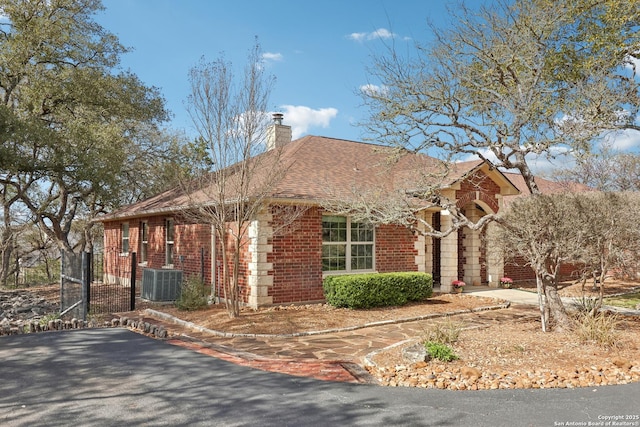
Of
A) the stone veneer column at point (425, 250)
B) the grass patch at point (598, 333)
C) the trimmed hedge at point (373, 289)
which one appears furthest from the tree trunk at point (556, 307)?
the stone veneer column at point (425, 250)

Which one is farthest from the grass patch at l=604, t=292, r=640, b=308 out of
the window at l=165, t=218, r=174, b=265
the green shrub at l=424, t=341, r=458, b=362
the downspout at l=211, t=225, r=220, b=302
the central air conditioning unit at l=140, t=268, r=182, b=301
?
the window at l=165, t=218, r=174, b=265

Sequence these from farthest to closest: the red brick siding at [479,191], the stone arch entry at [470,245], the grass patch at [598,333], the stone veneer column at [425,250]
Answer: the stone arch entry at [470,245]
the red brick siding at [479,191]
the stone veneer column at [425,250]
the grass patch at [598,333]

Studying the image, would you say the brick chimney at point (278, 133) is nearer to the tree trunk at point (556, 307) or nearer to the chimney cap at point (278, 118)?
the chimney cap at point (278, 118)

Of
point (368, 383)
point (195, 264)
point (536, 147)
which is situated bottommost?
point (368, 383)

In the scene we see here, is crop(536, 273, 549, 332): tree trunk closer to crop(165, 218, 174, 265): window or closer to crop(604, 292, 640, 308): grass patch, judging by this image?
crop(604, 292, 640, 308): grass patch

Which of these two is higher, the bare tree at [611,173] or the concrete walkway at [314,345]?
the bare tree at [611,173]

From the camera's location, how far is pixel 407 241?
619 inches

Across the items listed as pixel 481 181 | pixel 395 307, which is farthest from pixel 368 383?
pixel 481 181

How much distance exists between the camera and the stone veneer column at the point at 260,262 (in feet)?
40.8

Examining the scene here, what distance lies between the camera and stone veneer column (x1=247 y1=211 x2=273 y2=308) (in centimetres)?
1244

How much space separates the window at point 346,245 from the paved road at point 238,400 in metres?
7.06

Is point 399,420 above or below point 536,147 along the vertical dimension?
below

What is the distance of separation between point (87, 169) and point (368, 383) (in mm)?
→ 15637

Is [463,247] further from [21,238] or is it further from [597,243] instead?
[21,238]
